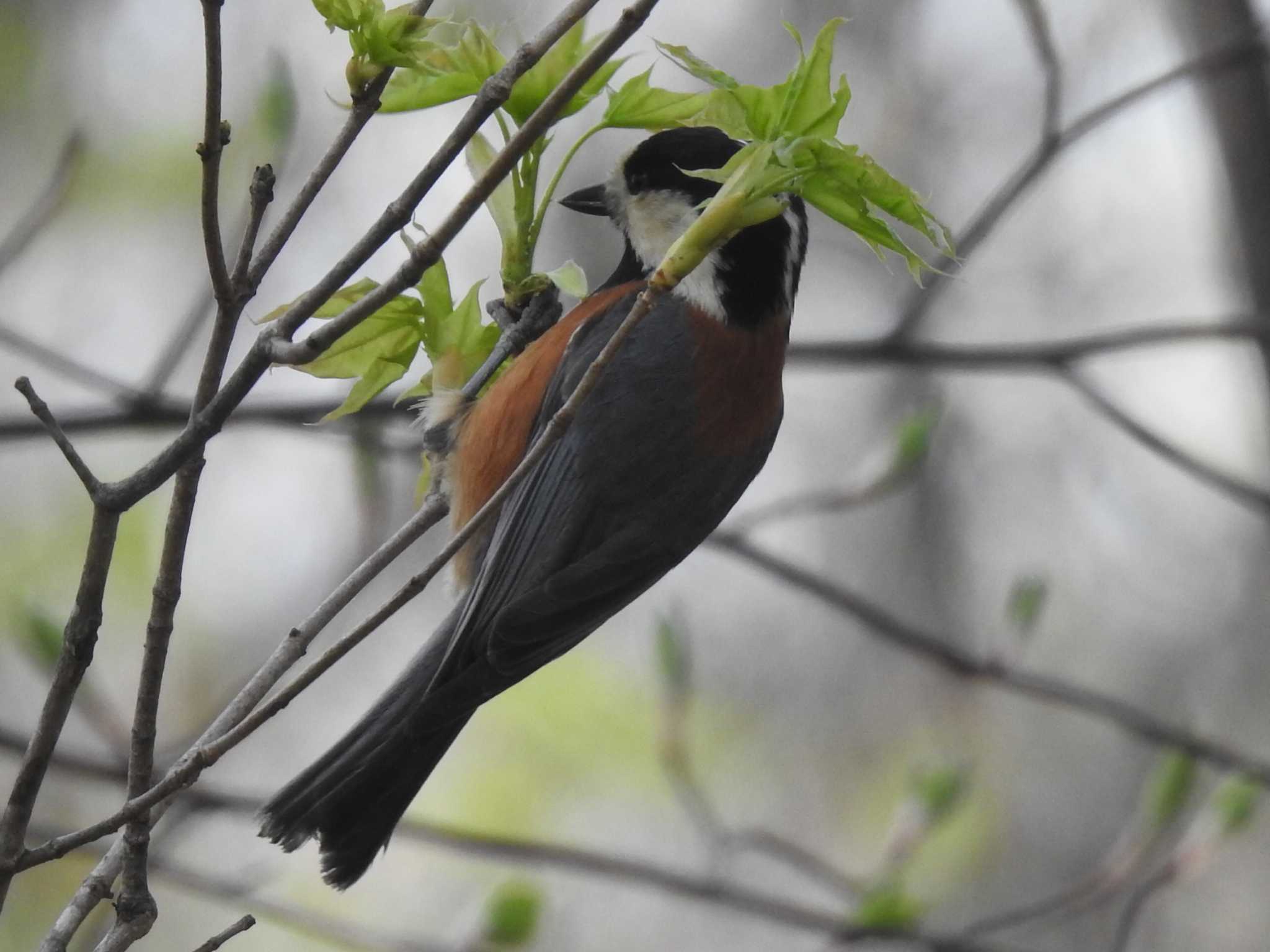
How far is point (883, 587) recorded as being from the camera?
30.5 ft

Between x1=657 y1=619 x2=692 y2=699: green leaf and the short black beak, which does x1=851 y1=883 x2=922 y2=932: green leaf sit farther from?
the short black beak

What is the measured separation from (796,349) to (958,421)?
244 inches

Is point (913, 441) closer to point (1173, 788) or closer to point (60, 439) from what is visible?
point (1173, 788)

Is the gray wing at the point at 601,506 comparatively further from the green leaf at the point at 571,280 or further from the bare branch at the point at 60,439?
the bare branch at the point at 60,439

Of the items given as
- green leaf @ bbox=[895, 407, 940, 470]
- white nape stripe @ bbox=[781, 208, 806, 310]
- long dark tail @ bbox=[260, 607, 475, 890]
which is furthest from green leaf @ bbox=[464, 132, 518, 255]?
green leaf @ bbox=[895, 407, 940, 470]

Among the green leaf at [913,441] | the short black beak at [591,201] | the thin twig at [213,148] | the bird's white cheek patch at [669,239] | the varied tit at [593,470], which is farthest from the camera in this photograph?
the green leaf at [913,441]

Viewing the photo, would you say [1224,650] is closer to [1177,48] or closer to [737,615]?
[737,615]

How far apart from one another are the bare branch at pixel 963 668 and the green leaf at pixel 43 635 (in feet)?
4.85

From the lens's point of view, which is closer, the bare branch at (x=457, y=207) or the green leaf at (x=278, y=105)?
the bare branch at (x=457, y=207)

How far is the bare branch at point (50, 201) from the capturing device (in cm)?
268

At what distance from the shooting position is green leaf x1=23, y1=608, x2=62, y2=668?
104 inches

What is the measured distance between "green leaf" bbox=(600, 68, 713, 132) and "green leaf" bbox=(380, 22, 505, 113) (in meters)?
0.17

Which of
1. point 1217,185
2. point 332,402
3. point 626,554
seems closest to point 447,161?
point 626,554

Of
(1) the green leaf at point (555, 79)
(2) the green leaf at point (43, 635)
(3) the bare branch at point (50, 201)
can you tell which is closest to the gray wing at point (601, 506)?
(1) the green leaf at point (555, 79)
